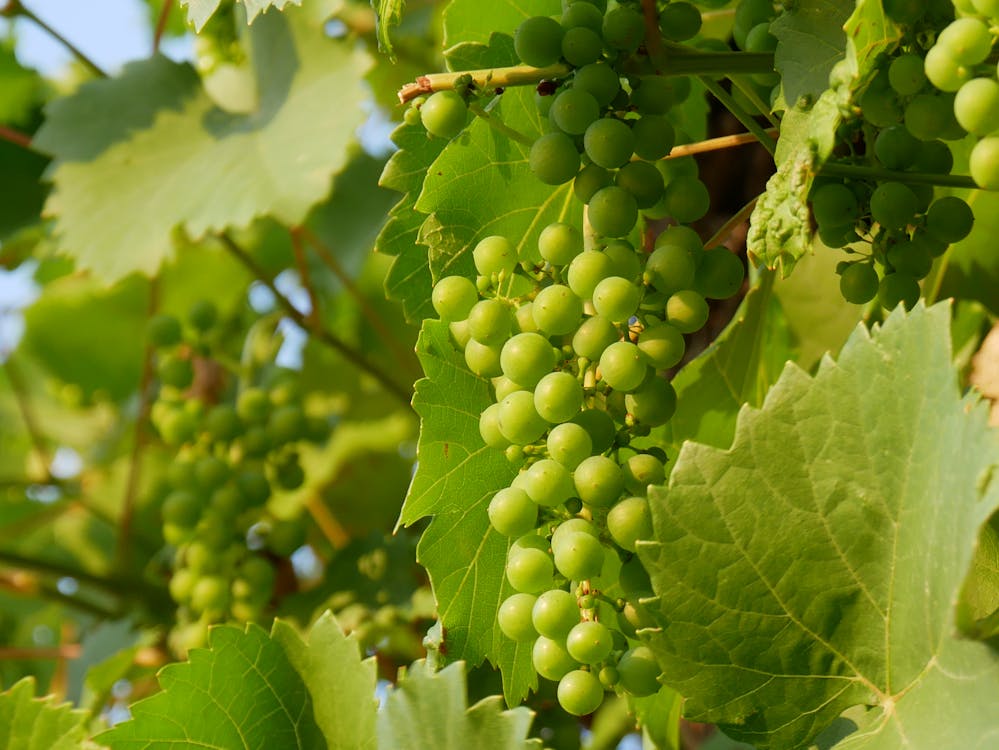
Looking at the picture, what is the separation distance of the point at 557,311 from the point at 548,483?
0.12m

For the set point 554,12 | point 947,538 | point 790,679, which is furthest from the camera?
point 554,12

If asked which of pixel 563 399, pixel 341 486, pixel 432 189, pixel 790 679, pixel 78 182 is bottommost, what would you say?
pixel 341 486

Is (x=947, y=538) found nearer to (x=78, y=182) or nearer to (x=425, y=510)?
(x=425, y=510)

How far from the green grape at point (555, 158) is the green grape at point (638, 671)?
326 millimetres

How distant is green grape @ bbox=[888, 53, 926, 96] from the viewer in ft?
2.27

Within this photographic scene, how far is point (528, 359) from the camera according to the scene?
0.80 m

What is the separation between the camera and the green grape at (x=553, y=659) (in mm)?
778

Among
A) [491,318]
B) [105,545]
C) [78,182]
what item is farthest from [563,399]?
[105,545]

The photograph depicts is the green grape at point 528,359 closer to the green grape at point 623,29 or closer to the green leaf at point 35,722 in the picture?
the green grape at point 623,29

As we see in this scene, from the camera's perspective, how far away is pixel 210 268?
7.39 ft

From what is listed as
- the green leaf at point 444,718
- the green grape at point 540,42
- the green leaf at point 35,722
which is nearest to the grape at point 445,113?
the green grape at point 540,42

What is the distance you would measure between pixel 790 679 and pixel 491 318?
310 millimetres

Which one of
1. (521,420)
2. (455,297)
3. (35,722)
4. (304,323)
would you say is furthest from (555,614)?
(304,323)

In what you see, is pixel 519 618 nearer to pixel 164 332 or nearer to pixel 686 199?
pixel 686 199
